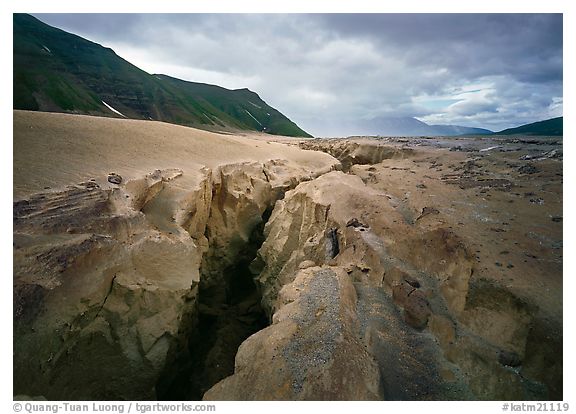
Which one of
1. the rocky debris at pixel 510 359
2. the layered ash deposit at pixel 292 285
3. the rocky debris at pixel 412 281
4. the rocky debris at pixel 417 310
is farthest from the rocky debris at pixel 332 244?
the rocky debris at pixel 510 359

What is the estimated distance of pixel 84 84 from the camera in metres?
67.8

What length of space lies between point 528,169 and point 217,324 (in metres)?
12.8

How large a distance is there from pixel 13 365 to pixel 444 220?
30.1 feet

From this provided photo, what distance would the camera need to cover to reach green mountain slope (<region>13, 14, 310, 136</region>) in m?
52.7

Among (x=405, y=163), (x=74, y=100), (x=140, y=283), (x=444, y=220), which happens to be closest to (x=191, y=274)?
(x=140, y=283)

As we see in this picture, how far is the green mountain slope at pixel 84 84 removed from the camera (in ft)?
173

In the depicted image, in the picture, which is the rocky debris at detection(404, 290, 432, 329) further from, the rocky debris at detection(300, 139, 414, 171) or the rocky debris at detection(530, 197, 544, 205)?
the rocky debris at detection(300, 139, 414, 171)

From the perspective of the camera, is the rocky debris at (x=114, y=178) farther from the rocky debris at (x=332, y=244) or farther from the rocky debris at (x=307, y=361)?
the rocky debris at (x=332, y=244)

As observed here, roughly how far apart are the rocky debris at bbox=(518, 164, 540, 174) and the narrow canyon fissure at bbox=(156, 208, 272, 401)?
1042 cm

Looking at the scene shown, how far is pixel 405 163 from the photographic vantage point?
1652 cm

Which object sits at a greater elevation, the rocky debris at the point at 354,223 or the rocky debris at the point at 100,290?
the rocky debris at the point at 354,223

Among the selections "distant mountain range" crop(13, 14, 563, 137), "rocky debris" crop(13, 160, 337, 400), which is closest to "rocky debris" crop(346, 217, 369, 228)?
"rocky debris" crop(13, 160, 337, 400)

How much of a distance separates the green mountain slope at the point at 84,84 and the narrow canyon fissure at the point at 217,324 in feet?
158

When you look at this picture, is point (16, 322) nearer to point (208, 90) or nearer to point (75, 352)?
point (75, 352)
